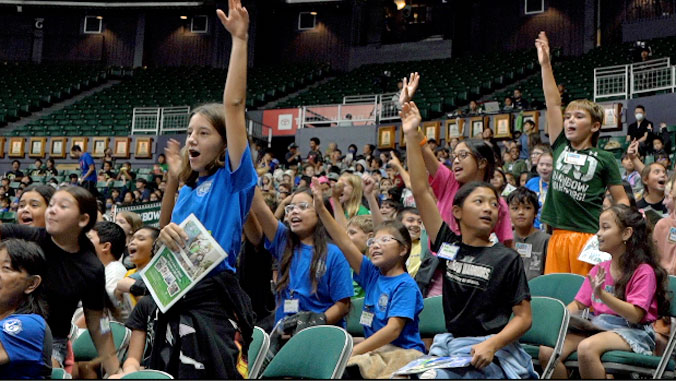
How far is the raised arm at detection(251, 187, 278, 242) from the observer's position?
3.46 meters

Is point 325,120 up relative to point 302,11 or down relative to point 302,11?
down

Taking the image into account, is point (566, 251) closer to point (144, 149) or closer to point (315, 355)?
point (315, 355)

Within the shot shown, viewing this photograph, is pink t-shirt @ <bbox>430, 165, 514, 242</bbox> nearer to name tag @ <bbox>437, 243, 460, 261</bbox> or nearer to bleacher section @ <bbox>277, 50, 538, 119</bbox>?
name tag @ <bbox>437, 243, 460, 261</bbox>

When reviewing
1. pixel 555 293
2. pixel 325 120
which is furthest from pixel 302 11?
pixel 555 293

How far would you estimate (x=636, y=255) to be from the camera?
156 inches

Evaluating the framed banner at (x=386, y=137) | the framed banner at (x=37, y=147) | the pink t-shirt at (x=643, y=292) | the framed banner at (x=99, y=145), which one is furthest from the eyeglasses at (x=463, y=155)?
the framed banner at (x=37, y=147)

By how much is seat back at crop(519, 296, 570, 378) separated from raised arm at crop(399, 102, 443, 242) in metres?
0.69

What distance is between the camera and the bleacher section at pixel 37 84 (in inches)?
896

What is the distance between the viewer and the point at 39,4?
1030 inches

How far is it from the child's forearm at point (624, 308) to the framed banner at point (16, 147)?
19.1m

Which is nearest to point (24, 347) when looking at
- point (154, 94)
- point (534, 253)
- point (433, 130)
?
point (534, 253)

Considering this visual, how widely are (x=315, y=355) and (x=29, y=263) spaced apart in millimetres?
1286

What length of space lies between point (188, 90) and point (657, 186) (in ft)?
60.7

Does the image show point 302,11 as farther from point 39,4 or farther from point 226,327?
point 226,327
